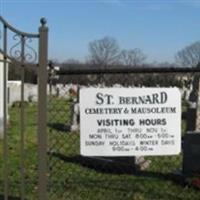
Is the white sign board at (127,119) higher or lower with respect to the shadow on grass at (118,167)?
higher

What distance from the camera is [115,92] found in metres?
5.98

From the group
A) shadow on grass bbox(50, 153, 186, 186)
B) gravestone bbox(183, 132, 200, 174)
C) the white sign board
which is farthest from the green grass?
the white sign board

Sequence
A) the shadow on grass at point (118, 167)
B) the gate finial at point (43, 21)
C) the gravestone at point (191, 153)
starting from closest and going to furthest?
the gate finial at point (43, 21) → the gravestone at point (191, 153) → the shadow on grass at point (118, 167)

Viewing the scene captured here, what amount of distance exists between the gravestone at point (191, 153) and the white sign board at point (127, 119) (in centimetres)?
268

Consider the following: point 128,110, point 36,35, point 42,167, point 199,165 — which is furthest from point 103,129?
point 199,165

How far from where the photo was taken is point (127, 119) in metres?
6.00

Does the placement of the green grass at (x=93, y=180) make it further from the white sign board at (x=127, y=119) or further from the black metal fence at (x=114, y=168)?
the white sign board at (x=127, y=119)

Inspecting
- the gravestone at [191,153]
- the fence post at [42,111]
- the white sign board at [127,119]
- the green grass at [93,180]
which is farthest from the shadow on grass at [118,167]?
the fence post at [42,111]

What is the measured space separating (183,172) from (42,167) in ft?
10.8

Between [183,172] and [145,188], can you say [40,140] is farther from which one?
[183,172]

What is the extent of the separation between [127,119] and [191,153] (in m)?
2.99

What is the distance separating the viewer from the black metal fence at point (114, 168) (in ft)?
21.2

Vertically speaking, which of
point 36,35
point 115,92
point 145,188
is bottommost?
point 145,188

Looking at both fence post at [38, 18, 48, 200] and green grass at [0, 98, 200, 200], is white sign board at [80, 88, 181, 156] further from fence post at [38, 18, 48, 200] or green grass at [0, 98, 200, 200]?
green grass at [0, 98, 200, 200]
